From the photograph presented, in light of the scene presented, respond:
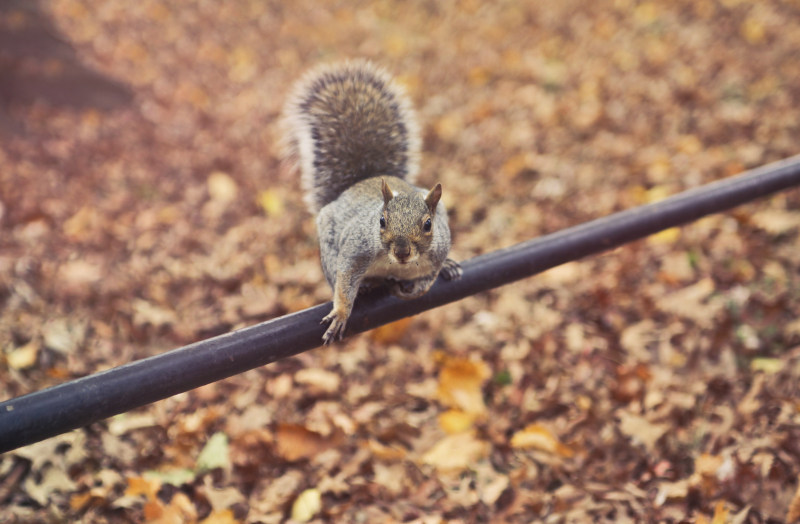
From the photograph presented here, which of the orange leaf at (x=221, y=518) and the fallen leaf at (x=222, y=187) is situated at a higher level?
the fallen leaf at (x=222, y=187)

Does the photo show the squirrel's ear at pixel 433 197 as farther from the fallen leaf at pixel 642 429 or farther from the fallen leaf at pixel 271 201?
the fallen leaf at pixel 271 201

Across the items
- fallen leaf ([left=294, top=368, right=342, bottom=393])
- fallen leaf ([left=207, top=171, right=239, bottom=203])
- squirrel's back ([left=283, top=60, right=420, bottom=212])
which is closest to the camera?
squirrel's back ([left=283, top=60, right=420, bottom=212])

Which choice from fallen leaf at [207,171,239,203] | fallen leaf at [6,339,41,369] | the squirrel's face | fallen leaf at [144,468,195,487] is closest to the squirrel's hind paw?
the squirrel's face

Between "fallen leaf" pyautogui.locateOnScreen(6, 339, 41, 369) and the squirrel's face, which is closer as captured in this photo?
the squirrel's face

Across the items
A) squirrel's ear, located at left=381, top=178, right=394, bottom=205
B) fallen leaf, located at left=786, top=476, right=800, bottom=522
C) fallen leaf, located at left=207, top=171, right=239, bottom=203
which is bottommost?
fallen leaf, located at left=786, top=476, right=800, bottom=522

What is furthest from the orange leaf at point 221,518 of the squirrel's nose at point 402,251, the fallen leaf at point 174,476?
the squirrel's nose at point 402,251

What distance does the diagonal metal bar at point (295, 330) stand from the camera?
1.27 meters

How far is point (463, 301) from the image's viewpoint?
10.4ft

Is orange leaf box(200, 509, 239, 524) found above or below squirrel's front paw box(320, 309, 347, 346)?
below

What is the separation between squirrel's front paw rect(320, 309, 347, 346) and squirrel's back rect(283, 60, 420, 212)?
25.6 inches

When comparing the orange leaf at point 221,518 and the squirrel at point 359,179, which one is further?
the orange leaf at point 221,518

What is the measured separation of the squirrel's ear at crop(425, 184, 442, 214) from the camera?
4.91ft

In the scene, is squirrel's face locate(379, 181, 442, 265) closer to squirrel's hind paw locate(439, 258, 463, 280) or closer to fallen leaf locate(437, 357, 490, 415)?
squirrel's hind paw locate(439, 258, 463, 280)

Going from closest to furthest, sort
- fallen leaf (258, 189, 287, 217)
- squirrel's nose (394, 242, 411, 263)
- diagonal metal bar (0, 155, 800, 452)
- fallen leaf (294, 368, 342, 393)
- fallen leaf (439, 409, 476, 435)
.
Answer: diagonal metal bar (0, 155, 800, 452), squirrel's nose (394, 242, 411, 263), fallen leaf (439, 409, 476, 435), fallen leaf (294, 368, 342, 393), fallen leaf (258, 189, 287, 217)
